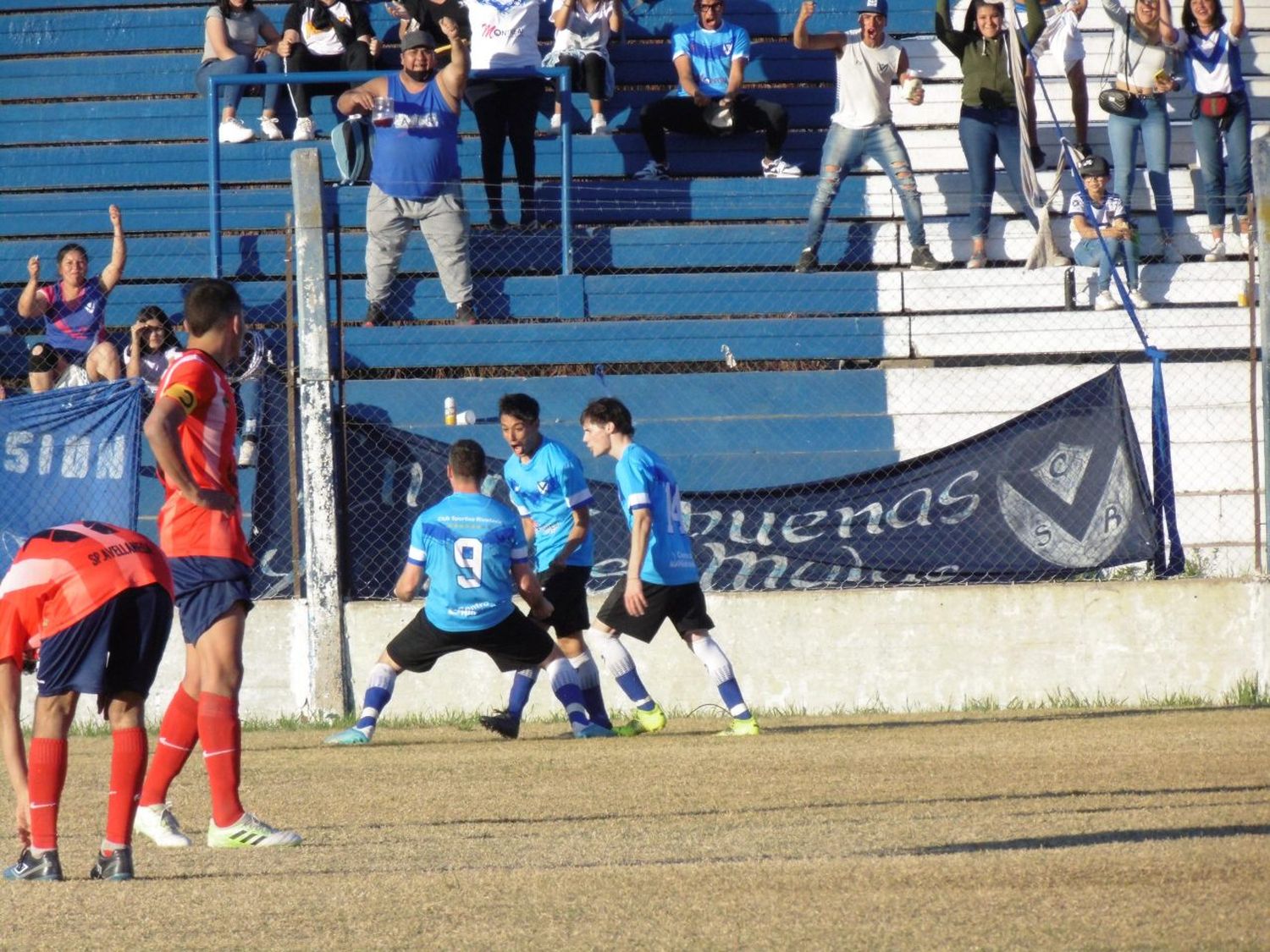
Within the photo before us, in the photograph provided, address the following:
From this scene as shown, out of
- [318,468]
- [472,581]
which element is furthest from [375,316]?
[472,581]

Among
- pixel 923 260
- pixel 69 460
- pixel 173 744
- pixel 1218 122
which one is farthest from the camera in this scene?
pixel 1218 122

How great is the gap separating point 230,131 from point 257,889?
39.9 feet

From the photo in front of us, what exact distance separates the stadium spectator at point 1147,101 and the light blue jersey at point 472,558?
7673 millimetres

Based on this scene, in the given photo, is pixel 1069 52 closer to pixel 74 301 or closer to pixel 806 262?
pixel 806 262

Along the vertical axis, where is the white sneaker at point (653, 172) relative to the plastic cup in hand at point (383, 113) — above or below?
below

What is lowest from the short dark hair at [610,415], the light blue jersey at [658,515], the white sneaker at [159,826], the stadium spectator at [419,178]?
the white sneaker at [159,826]

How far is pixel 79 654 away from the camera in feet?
19.4

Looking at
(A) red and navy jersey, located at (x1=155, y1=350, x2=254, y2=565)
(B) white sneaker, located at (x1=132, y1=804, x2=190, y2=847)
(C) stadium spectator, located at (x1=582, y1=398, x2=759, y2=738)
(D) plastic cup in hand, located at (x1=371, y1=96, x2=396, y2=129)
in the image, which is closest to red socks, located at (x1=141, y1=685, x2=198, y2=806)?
(B) white sneaker, located at (x1=132, y1=804, x2=190, y2=847)

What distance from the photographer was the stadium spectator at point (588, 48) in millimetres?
16484

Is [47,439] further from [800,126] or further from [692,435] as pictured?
[800,126]

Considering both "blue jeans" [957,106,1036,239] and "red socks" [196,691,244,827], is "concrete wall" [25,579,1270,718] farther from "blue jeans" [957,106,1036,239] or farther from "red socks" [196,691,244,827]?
"red socks" [196,691,244,827]

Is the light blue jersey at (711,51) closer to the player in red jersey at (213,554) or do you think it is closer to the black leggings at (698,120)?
the black leggings at (698,120)

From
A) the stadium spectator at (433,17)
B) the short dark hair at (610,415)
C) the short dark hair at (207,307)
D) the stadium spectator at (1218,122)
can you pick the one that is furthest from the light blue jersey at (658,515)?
the stadium spectator at (1218,122)

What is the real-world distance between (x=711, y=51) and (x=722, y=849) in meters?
11.4
